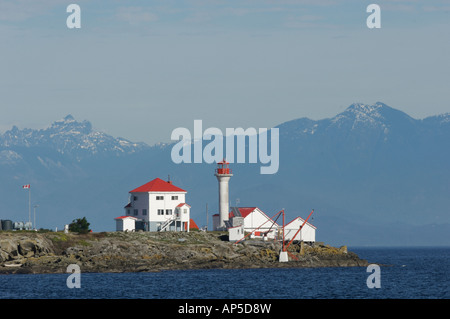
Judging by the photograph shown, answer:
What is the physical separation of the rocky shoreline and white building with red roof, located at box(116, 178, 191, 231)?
6.07m

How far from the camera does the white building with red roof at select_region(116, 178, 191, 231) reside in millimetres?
120875

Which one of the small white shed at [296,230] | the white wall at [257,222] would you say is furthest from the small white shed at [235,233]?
the small white shed at [296,230]

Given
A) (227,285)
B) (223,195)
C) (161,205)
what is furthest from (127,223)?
(227,285)

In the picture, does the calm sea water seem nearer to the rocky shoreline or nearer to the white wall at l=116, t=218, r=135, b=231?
the rocky shoreline

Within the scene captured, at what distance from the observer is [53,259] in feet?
319

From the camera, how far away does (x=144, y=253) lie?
344ft

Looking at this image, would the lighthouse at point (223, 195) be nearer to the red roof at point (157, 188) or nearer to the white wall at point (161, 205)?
the red roof at point (157, 188)

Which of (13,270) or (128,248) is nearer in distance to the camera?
(13,270)

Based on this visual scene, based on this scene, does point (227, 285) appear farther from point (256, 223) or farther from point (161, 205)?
point (256, 223)

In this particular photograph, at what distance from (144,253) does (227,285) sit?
22.6 metres
